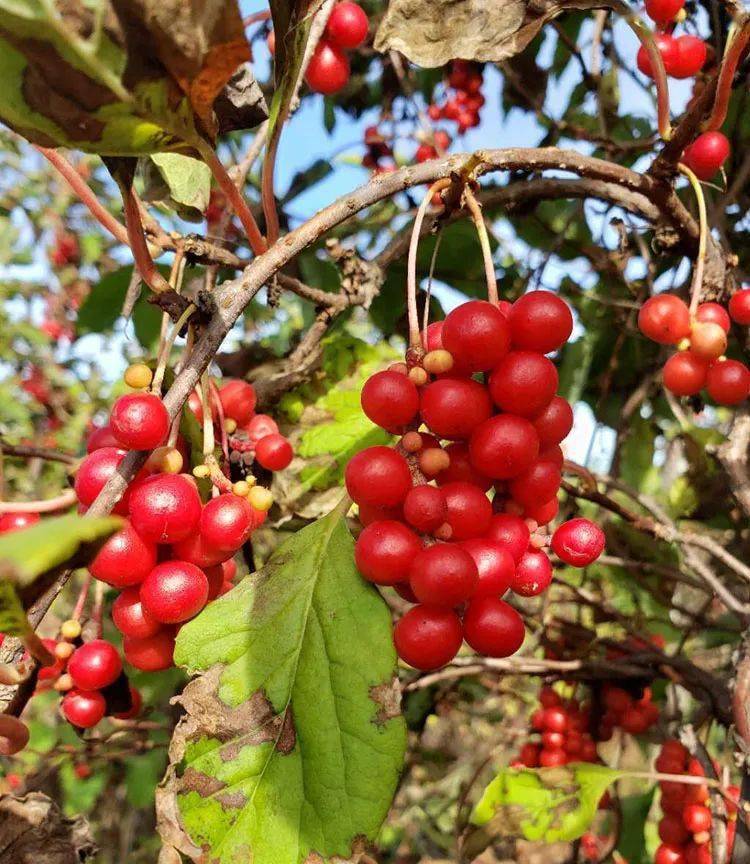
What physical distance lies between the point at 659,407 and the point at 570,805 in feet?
3.96

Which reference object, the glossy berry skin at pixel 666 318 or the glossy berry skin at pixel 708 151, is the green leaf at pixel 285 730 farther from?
the glossy berry skin at pixel 708 151

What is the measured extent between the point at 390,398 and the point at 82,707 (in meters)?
→ 0.72

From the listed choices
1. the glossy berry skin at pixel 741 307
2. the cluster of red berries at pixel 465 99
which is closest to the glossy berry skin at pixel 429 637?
the glossy berry skin at pixel 741 307

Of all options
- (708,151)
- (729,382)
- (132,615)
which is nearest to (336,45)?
(708,151)

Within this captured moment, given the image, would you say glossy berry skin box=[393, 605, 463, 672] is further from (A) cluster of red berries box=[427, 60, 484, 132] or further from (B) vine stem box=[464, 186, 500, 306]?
(A) cluster of red berries box=[427, 60, 484, 132]

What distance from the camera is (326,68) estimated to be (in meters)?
1.52

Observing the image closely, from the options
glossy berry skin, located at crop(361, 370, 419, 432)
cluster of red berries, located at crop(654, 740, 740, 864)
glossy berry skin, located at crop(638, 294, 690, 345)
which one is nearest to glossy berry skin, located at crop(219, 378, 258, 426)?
glossy berry skin, located at crop(361, 370, 419, 432)

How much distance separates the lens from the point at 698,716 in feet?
5.62

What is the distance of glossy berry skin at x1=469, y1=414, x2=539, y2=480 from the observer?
2.46 feet

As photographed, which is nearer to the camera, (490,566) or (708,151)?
(490,566)

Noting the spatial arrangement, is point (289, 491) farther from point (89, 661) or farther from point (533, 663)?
point (533, 663)

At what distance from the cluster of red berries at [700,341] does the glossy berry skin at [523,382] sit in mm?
506

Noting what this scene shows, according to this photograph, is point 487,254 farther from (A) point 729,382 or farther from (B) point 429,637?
(A) point 729,382

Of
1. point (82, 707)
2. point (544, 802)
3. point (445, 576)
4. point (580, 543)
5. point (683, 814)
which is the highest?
point (445, 576)
